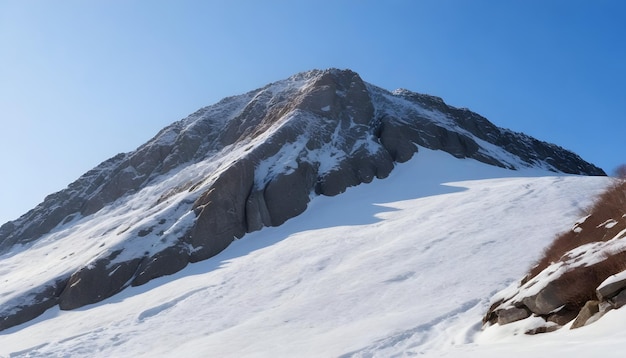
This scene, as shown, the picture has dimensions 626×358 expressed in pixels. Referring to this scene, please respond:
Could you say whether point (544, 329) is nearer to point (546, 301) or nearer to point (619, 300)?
point (546, 301)

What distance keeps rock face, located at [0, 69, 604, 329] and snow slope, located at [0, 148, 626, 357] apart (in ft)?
11.2

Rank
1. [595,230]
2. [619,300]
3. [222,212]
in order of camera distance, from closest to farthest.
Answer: [619,300]
[595,230]
[222,212]

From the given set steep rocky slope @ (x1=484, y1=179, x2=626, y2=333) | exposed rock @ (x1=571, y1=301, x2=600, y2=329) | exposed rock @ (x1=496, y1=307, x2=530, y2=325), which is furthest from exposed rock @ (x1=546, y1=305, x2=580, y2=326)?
exposed rock @ (x1=496, y1=307, x2=530, y2=325)

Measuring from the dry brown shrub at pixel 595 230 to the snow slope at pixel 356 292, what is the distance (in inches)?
134

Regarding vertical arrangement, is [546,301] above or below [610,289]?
below

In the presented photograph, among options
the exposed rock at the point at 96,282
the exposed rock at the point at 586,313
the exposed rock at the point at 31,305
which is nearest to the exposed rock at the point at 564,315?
the exposed rock at the point at 586,313

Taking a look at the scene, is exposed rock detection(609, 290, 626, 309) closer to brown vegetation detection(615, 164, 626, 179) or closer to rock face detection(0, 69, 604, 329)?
brown vegetation detection(615, 164, 626, 179)

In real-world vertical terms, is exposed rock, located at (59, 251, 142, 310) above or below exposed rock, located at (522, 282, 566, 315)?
above

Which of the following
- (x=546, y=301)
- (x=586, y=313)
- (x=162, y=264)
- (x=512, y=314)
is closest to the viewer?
(x=586, y=313)

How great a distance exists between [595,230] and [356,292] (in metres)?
11.8

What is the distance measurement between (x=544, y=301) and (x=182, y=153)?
7294cm

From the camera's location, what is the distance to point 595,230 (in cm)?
1564

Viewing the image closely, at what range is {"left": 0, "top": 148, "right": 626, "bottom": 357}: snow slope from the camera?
17125 millimetres

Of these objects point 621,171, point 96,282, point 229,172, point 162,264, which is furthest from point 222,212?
point 621,171
